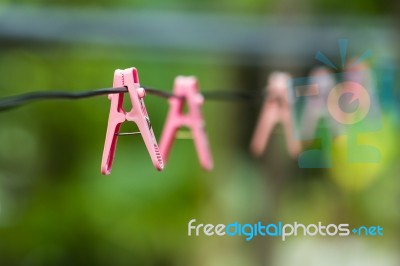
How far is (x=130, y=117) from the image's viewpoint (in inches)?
30.5

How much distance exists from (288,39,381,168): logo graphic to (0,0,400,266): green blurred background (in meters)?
0.03

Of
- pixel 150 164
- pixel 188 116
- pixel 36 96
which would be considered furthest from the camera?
pixel 150 164

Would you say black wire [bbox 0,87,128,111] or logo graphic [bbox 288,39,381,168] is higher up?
logo graphic [bbox 288,39,381,168]

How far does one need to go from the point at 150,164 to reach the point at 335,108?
0.63 metres

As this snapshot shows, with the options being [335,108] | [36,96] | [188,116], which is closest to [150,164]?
[335,108]

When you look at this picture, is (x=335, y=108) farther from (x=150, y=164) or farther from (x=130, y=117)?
(x=130, y=117)

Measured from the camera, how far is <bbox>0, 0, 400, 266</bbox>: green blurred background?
77.9 inches

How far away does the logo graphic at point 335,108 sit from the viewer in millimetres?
1390

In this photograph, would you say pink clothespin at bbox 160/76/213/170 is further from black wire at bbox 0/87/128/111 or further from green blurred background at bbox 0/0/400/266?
green blurred background at bbox 0/0/400/266

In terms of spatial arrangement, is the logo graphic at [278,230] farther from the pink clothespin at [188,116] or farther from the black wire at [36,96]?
the black wire at [36,96]

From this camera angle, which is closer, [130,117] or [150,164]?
[130,117]

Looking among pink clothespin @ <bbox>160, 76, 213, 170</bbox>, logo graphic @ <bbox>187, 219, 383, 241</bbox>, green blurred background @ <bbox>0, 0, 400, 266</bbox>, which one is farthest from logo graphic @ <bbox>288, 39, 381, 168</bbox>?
pink clothespin @ <bbox>160, 76, 213, 170</bbox>

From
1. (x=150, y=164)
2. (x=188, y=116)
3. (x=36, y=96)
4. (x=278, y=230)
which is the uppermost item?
(x=150, y=164)

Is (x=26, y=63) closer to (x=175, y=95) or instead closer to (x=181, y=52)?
(x=181, y=52)
